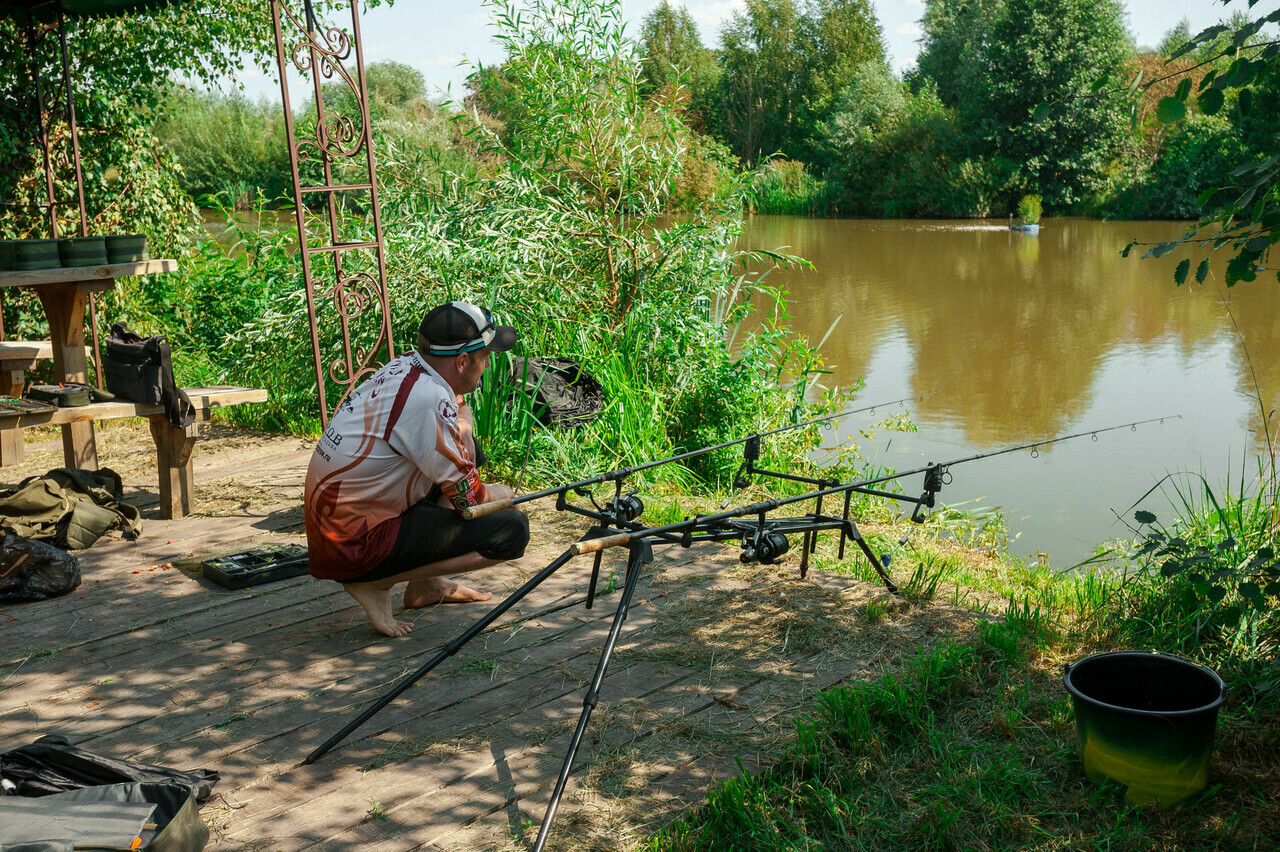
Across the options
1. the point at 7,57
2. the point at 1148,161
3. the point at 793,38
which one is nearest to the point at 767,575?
the point at 7,57

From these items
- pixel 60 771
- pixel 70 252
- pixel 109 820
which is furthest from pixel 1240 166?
pixel 70 252

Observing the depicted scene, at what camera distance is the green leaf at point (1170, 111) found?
256 centimetres

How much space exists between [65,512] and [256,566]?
100 cm

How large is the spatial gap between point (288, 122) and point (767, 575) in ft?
9.78

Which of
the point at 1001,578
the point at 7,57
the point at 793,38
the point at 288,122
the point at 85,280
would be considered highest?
the point at 793,38

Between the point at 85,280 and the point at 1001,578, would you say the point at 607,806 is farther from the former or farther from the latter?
the point at 85,280

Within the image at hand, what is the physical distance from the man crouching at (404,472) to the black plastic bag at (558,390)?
7.74ft

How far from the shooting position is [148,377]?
4.71m

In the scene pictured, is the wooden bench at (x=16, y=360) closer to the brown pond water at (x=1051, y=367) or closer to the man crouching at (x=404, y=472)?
the man crouching at (x=404, y=472)

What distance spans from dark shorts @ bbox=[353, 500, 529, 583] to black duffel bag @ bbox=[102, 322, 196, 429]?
183 cm

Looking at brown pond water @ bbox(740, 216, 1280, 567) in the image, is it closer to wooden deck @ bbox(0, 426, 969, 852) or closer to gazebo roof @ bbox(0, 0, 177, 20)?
wooden deck @ bbox(0, 426, 969, 852)

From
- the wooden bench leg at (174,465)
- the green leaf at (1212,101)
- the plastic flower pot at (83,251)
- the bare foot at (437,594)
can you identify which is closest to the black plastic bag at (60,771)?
the bare foot at (437,594)

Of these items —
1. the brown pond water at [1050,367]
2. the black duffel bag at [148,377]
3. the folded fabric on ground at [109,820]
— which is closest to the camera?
the folded fabric on ground at [109,820]

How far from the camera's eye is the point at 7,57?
7.70 metres
